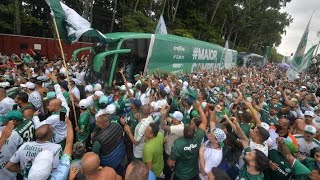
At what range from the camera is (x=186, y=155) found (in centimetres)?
407

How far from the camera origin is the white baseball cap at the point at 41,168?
260cm

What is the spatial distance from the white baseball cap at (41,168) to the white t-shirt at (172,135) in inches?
91.3

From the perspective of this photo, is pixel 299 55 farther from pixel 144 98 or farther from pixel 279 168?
pixel 279 168

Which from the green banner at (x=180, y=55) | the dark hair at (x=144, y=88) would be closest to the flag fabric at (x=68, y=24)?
the dark hair at (x=144, y=88)

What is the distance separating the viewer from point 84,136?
5008 mm

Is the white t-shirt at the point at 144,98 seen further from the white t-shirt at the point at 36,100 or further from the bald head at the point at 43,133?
the bald head at the point at 43,133

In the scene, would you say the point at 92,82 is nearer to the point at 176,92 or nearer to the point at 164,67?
the point at 176,92

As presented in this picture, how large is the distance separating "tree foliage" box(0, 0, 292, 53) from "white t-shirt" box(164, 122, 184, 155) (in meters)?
16.6

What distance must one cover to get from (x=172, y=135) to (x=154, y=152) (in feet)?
2.16

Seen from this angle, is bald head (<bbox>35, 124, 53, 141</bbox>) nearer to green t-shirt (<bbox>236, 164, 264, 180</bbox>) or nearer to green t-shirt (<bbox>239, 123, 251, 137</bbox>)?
green t-shirt (<bbox>236, 164, 264, 180</bbox>)

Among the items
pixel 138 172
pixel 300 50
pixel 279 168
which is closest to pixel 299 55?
pixel 300 50

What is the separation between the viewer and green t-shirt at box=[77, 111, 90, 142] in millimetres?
4930

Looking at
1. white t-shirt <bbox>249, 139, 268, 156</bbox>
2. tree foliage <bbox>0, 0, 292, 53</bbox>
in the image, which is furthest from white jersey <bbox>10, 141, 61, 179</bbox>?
tree foliage <bbox>0, 0, 292, 53</bbox>

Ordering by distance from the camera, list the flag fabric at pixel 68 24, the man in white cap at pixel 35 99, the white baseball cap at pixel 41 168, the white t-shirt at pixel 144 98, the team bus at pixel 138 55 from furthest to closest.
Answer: the team bus at pixel 138 55
the white t-shirt at pixel 144 98
the flag fabric at pixel 68 24
the man in white cap at pixel 35 99
the white baseball cap at pixel 41 168
